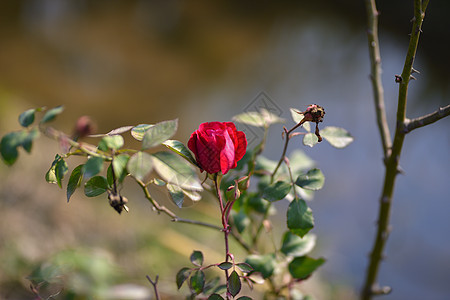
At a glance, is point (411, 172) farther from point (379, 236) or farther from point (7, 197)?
point (7, 197)

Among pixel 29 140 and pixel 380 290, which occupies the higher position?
pixel 29 140

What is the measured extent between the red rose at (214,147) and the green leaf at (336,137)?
0.14 m

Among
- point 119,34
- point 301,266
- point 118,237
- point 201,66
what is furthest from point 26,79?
point 301,266

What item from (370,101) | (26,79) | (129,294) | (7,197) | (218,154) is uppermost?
(218,154)

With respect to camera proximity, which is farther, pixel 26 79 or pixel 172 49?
pixel 172 49

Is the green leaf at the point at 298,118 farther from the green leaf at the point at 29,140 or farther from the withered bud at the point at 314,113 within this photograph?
the green leaf at the point at 29,140

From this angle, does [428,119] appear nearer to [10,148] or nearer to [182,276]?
[182,276]

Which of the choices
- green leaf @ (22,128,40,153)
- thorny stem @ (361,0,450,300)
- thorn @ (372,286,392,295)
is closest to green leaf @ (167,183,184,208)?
green leaf @ (22,128,40,153)

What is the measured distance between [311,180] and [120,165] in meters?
0.24

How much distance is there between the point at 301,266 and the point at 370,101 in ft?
8.15

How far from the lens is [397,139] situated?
0.55m

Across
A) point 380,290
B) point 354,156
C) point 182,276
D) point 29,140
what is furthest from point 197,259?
point 354,156

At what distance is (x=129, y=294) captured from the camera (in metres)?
0.81

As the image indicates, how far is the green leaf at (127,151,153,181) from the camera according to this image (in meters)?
0.34
